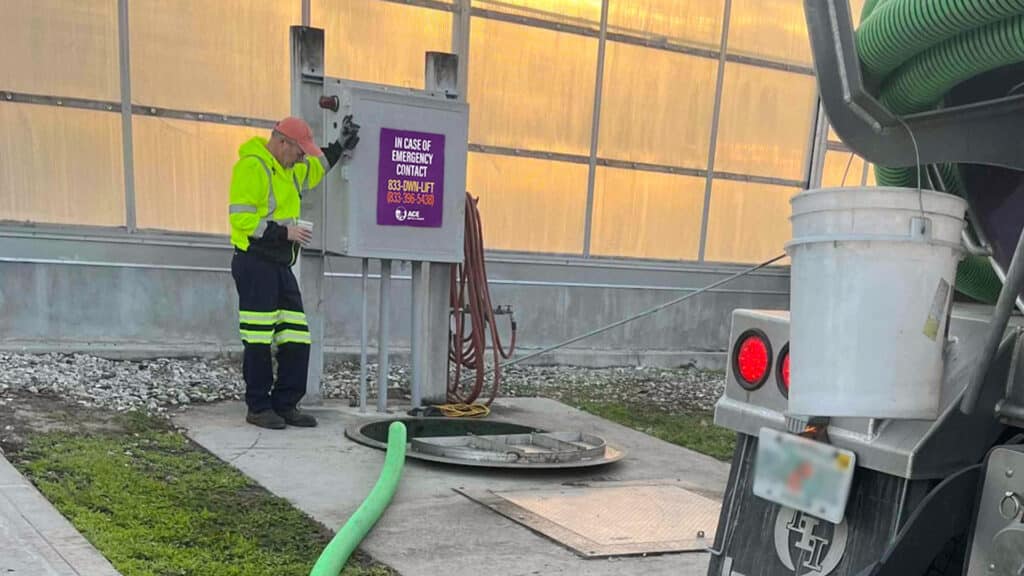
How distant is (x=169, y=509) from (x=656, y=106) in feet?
24.1

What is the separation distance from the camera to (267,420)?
5215 mm

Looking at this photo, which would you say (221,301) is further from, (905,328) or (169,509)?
(905,328)

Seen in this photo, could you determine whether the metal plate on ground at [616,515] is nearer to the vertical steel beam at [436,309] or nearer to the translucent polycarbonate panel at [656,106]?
the vertical steel beam at [436,309]

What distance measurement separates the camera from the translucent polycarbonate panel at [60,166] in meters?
7.05

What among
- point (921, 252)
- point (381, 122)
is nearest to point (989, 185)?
point (921, 252)

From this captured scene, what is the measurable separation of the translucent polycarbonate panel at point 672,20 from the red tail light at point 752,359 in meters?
7.41

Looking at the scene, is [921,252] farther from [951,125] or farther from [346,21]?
[346,21]

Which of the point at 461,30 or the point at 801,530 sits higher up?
the point at 461,30

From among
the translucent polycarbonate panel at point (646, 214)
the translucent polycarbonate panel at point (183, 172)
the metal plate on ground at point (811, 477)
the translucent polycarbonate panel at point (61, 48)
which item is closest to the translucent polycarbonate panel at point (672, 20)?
the translucent polycarbonate panel at point (646, 214)

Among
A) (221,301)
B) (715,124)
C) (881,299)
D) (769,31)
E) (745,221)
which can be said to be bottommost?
(221,301)

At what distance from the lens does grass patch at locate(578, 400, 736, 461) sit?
5703 millimetres

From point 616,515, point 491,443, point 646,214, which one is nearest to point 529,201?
point 646,214

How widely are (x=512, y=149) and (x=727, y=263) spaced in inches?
124

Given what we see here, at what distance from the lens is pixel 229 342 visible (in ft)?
24.7
